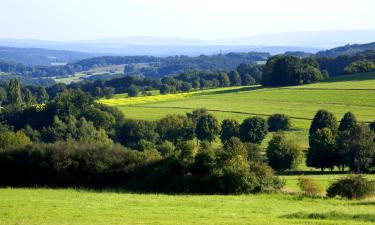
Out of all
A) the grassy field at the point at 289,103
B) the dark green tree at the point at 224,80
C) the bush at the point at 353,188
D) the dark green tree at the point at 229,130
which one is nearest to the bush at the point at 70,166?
the bush at the point at 353,188

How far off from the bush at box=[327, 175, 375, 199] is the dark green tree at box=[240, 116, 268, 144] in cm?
4367

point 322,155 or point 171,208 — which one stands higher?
point 171,208

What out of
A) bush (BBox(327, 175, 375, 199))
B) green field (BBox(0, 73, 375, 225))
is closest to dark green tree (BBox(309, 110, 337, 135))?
green field (BBox(0, 73, 375, 225))

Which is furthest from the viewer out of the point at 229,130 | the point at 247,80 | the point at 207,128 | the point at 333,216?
the point at 247,80

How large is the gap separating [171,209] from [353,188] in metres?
11.8

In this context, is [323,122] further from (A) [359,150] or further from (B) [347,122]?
(A) [359,150]

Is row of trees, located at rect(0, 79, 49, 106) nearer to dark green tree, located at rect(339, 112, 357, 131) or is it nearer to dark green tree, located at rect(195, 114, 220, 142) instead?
dark green tree, located at rect(195, 114, 220, 142)

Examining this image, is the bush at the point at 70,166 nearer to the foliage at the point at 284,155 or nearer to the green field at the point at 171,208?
the green field at the point at 171,208

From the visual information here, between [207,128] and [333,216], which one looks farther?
[207,128]

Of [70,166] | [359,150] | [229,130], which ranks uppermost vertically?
[70,166]

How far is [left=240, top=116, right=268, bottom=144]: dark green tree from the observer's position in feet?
249

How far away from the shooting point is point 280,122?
8300 centimetres

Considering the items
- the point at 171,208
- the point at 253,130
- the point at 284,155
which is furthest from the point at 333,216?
the point at 253,130

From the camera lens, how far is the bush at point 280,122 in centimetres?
8288
